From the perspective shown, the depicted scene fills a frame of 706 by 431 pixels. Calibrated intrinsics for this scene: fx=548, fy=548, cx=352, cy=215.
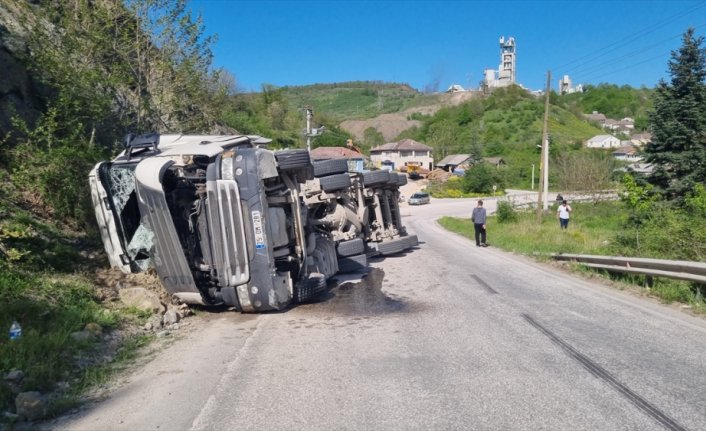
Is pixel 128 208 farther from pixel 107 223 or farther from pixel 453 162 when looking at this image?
pixel 453 162

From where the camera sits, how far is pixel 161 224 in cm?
731

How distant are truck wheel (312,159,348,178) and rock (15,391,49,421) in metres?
7.35

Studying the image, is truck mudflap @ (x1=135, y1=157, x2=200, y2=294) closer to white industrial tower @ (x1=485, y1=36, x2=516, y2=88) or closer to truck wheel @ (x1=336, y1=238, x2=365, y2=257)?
truck wheel @ (x1=336, y1=238, x2=365, y2=257)

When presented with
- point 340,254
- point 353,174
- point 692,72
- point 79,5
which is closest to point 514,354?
point 340,254

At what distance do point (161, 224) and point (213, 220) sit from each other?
70cm

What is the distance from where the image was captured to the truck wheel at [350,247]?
1116 cm

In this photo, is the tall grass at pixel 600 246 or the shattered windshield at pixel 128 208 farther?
the tall grass at pixel 600 246

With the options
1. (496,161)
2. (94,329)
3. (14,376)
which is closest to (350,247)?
(94,329)

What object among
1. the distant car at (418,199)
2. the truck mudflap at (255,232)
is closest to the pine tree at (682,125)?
the truck mudflap at (255,232)

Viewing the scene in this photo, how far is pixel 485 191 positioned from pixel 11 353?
232 ft

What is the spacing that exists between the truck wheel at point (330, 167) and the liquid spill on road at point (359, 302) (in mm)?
2340

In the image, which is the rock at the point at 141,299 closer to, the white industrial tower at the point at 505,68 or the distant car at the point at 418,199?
the distant car at the point at 418,199

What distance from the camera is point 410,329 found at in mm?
6863

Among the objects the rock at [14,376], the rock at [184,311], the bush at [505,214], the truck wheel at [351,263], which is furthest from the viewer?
the bush at [505,214]
